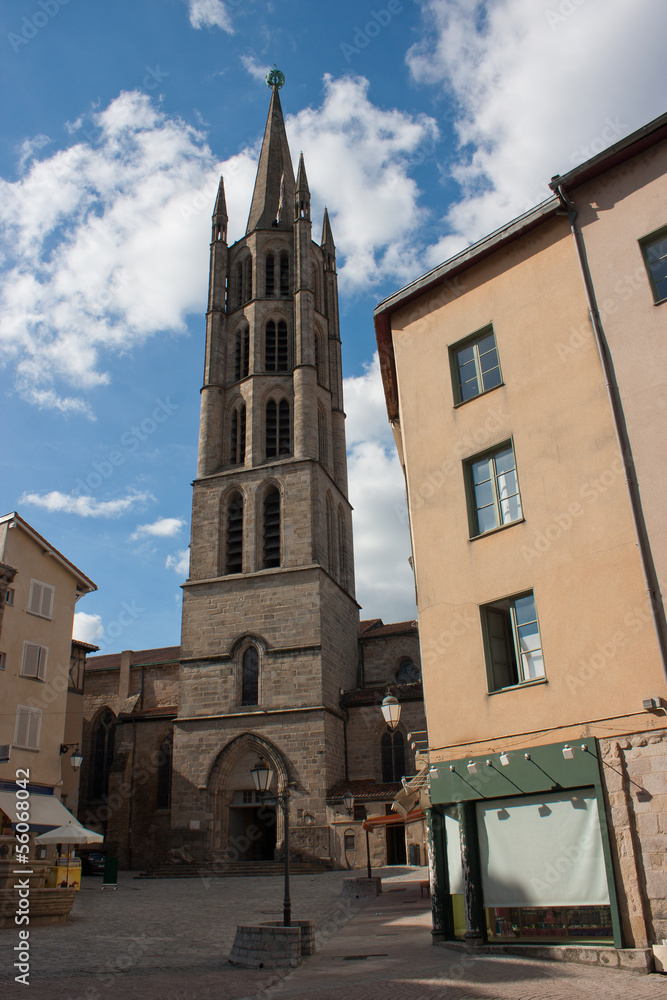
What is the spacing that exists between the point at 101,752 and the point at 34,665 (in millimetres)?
16039

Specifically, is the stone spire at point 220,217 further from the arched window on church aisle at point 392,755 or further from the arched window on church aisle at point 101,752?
the arched window on church aisle at point 392,755

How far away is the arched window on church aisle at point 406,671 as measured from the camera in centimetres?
3612

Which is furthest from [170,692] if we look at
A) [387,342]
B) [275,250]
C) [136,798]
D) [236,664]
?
[387,342]

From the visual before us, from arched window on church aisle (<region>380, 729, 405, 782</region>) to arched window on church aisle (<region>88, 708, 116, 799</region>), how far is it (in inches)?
557

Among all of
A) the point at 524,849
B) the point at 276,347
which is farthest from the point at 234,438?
the point at 524,849

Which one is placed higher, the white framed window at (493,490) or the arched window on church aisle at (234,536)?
the arched window on church aisle at (234,536)

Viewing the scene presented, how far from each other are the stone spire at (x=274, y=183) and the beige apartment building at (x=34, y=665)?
2425 cm

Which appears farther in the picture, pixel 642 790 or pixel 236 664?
pixel 236 664

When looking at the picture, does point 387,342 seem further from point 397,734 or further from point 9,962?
point 397,734

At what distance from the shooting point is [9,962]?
32.8 ft

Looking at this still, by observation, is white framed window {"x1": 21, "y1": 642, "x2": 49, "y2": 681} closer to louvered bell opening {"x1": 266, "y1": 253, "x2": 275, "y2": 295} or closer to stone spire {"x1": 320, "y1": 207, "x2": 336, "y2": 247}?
louvered bell opening {"x1": 266, "y1": 253, "x2": 275, "y2": 295}

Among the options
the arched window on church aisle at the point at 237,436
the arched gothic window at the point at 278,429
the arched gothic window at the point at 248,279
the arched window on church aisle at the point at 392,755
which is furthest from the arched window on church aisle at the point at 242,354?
the arched window on church aisle at the point at 392,755

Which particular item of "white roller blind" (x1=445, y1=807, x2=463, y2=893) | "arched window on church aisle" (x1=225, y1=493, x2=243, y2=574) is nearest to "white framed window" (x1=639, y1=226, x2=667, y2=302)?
"white roller blind" (x1=445, y1=807, x2=463, y2=893)

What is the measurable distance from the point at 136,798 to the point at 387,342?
26.6 m
